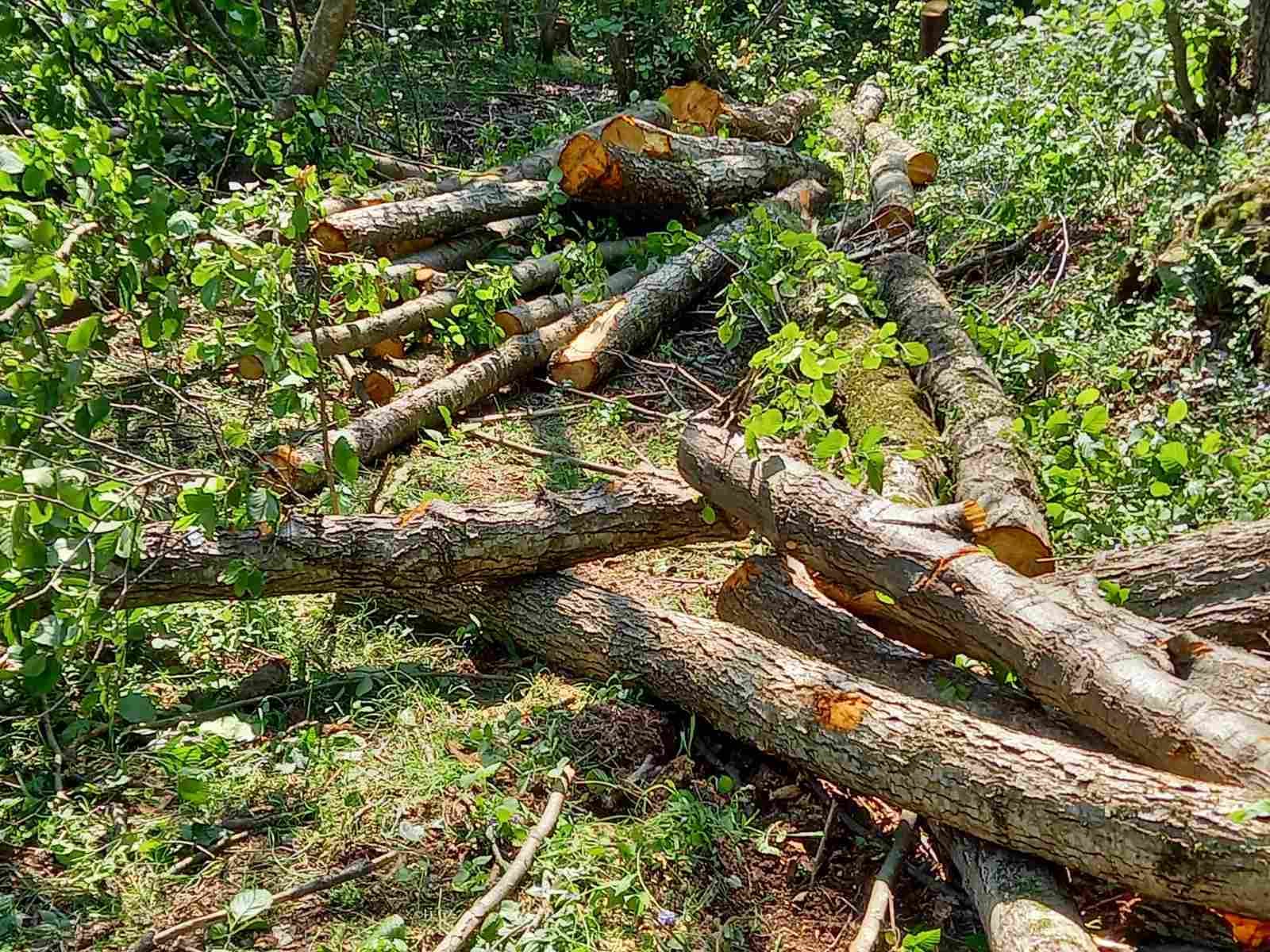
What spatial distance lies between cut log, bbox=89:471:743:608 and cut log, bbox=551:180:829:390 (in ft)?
6.13

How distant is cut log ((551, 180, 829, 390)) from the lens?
5496 millimetres

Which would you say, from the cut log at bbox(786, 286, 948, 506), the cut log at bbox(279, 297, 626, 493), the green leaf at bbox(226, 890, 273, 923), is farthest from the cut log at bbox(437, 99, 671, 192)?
the green leaf at bbox(226, 890, 273, 923)

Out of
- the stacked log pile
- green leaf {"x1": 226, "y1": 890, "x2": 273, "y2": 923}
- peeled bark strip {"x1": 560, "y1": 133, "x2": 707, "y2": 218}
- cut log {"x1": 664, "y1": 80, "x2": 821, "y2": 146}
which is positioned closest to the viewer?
the stacked log pile

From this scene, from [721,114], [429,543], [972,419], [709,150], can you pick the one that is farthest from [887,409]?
[721,114]

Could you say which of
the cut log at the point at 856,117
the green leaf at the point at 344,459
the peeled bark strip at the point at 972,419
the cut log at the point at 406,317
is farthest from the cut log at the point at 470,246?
the cut log at the point at 856,117

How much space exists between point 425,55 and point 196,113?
4.64 m

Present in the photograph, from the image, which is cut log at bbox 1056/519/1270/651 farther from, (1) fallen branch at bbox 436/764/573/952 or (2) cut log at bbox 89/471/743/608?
(1) fallen branch at bbox 436/764/573/952

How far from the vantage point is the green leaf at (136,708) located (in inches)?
107

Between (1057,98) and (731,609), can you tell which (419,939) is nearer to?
(731,609)

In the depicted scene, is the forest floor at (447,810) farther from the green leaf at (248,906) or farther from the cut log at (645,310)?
the cut log at (645,310)

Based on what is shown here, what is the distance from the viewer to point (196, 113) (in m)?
6.00

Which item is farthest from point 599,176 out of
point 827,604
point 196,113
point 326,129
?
point 827,604

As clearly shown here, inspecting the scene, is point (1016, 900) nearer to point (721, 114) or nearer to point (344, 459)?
point (344, 459)

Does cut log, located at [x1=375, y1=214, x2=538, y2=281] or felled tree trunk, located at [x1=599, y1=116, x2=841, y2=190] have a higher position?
felled tree trunk, located at [x1=599, y1=116, x2=841, y2=190]
